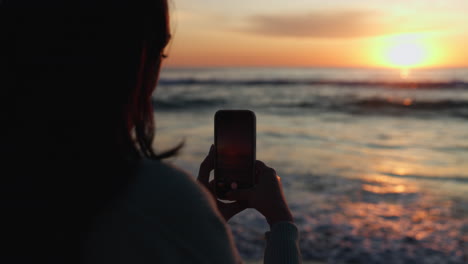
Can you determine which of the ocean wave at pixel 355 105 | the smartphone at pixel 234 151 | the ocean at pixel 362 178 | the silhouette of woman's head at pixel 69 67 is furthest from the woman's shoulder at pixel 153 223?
the ocean wave at pixel 355 105

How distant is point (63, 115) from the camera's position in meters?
0.90

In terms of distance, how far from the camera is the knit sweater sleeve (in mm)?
1188

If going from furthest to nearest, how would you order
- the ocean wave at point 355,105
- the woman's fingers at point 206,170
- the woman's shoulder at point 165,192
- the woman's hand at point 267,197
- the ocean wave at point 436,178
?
the ocean wave at point 355,105 < the ocean wave at point 436,178 < the woman's fingers at point 206,170 < the woman's hand at point 267,197 < the woman's shoulder at point 165,192

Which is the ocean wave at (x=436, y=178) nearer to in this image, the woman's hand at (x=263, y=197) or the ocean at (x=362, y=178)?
the ocean at (x=362, y=178)

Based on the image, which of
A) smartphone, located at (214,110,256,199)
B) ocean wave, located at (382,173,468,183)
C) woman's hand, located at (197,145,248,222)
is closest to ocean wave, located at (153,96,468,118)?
ocean wave, located at (382,173,468,183)

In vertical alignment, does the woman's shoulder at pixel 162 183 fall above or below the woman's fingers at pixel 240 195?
above

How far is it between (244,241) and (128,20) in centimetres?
360

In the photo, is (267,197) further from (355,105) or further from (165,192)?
(355,105)

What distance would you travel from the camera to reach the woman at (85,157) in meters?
0.84

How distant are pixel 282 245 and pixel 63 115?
26.7 inches

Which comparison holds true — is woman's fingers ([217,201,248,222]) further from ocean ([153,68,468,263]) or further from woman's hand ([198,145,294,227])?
ocean ([153,68,468,263])

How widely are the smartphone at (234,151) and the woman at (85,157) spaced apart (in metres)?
0.64

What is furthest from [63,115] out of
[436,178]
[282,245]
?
[436,178]

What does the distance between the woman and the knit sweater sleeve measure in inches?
11.9
